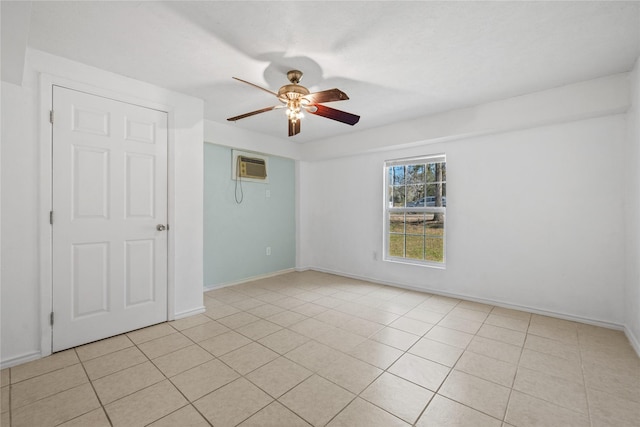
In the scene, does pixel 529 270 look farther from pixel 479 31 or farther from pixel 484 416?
pixel 479 31

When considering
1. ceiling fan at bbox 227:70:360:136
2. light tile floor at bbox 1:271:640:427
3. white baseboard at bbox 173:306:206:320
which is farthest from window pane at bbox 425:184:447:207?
white baseboard at bbox 173:306:206:320

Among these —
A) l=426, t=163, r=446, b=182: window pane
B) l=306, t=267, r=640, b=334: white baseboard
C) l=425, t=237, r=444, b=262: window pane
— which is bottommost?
l=306, t=267, r=640, b=334: white baseboard

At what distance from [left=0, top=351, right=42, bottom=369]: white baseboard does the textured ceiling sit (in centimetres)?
238

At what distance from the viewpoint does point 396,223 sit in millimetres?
4480

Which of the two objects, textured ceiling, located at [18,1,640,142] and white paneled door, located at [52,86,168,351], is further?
white paneled door, located at [52,86,168,351]

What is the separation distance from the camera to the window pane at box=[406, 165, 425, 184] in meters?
4.19

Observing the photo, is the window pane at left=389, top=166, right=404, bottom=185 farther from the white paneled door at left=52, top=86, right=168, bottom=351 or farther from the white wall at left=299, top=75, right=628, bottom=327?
the white paneled door at left=52, top=86, right=168, bottom=351

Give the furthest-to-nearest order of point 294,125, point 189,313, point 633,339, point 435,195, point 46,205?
point 435,195 < point 189,313 < point 294,125 < point 633,339 < point 46,205

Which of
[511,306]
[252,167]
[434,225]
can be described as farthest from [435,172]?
[252,167]

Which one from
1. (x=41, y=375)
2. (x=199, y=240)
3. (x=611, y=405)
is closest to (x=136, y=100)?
(x=199, y=240)

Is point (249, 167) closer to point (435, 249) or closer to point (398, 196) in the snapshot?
point (398, 196)

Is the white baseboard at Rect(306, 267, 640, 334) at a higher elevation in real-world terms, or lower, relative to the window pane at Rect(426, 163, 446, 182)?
lower

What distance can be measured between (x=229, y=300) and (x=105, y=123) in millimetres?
2361

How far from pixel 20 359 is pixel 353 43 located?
3459mm
